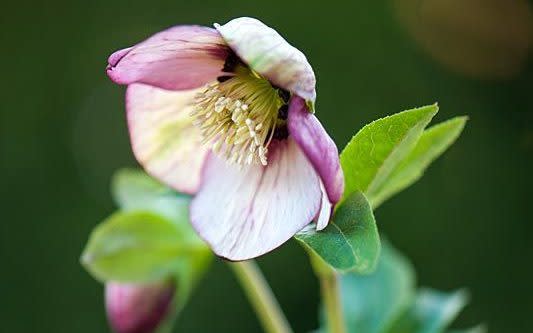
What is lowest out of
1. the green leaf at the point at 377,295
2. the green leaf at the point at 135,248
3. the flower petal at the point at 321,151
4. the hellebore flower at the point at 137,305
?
the green leaf at the point at 377,295

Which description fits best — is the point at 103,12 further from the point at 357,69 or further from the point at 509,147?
the point at 509,147

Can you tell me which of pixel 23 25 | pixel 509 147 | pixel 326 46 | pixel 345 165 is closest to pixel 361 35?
pixel 326 46

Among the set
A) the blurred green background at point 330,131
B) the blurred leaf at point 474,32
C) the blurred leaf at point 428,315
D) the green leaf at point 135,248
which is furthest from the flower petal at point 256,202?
the blurred leaf at point 474,32

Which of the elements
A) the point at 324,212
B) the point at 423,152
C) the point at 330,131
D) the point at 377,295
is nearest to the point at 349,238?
the point at 324,212

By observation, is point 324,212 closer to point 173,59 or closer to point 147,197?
point 173,59

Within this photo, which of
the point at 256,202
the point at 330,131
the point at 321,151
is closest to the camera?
the point at 321,151

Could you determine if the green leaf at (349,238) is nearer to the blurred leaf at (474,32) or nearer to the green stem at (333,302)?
the green stem at (333,302)
